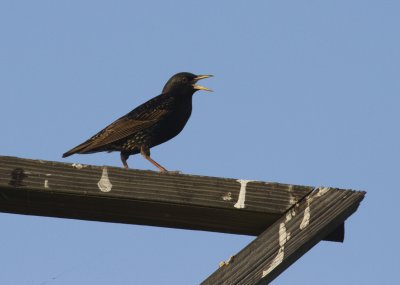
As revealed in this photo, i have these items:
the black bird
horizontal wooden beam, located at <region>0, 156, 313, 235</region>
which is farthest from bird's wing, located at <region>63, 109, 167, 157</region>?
horizontal wooden beam, located at <region>0, 156, 313, 235</region>

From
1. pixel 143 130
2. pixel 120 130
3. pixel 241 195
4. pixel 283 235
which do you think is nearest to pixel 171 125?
pixel 143 130

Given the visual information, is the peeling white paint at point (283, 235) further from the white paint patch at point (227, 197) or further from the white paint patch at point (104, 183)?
the white paint patch at point (104, 183)

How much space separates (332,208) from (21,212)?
794 mm

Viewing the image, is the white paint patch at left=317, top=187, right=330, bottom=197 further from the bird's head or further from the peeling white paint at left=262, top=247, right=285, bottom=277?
the bird's head

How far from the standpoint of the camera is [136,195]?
227 cm

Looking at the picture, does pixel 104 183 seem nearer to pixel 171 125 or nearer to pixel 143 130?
pixel 143 130

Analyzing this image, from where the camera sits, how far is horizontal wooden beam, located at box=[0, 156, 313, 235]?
2244 mm

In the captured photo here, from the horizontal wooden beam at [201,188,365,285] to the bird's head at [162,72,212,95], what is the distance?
6.18 meters

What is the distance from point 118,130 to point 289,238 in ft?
17.9

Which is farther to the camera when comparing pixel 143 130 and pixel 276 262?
pixel 143 130

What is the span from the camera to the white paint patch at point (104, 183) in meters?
2.26

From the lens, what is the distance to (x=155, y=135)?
7.58 metres

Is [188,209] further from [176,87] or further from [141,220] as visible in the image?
[176,87]

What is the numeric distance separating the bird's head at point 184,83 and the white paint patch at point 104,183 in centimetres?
616
